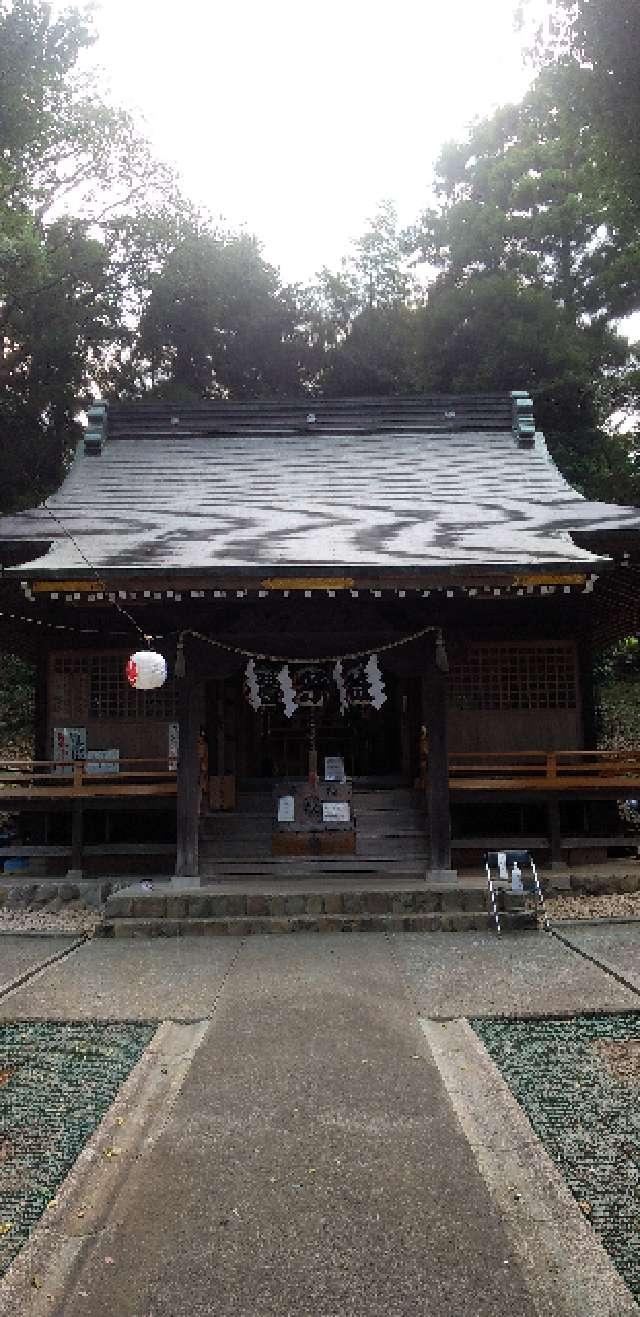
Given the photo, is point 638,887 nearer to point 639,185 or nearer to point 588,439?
point 639,185

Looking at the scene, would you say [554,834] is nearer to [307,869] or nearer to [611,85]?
[307,869]

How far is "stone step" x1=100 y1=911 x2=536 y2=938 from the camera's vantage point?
812cm

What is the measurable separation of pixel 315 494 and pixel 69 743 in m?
5.44

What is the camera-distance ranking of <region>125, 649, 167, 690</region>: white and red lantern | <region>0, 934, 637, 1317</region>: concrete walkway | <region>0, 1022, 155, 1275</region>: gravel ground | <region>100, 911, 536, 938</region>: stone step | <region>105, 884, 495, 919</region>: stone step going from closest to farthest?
<region>0, 934, 637, 1317</region>: concrete walkway → <region>0, 1022, 155, 1275</region>: gravel ground → <region>100, 911, 536, 938</region>: stone step → <region>125, 649, 167, 690</region>: white and red lantern → <region>105, 884, 495, 919</region>: stone step

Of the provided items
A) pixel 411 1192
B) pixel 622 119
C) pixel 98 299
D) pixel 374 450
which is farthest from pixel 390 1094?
pixel 98 299

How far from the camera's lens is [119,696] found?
1161cm

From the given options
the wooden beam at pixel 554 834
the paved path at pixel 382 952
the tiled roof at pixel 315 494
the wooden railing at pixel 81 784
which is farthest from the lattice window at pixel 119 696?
the wooden beam at pixel 554 834

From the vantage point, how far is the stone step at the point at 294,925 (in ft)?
26.7

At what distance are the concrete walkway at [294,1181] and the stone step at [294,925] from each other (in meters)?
2.03

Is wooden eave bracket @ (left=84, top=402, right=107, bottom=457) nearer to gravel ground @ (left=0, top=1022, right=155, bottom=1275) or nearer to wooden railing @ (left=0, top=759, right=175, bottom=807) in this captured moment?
wooden railing @ (left=0, top=759, right=175, bottom=807)

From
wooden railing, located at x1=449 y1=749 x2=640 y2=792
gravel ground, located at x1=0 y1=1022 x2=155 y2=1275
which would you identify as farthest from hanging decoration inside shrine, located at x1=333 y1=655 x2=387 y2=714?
gravel ground, located at x1=0 y1=1022 x2=155 y2=1275

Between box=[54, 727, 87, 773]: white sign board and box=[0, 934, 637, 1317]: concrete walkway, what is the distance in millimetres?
5735

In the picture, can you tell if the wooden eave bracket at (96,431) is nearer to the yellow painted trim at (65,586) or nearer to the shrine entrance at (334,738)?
the shrine entrance at (334,738)

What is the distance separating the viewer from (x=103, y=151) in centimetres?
2620
